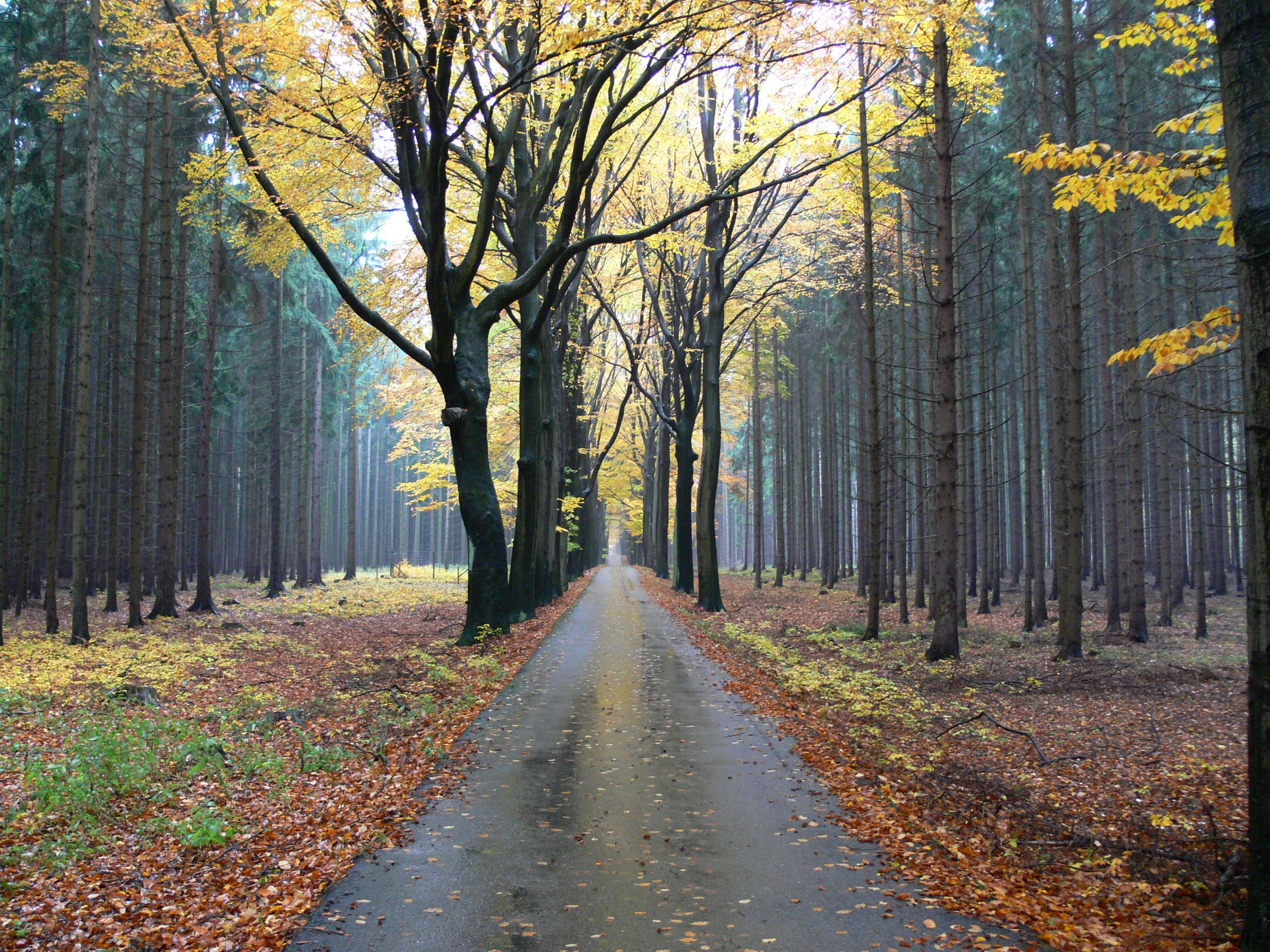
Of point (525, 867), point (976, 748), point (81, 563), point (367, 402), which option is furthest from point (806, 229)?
point (367, 402)

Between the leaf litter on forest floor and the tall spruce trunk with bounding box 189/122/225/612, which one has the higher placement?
the tall spruce trunk with bounding box 189/122/225/612

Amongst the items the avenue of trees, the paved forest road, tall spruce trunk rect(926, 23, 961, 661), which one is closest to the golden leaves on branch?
the avenue of trees

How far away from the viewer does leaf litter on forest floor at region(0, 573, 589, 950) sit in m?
4.09

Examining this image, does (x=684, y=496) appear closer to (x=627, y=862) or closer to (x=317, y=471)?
(x=317, y=471)

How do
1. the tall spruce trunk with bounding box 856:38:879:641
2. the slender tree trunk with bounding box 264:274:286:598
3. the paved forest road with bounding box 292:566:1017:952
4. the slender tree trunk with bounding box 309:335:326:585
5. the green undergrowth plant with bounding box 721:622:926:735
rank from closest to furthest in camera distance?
the paved forest road with bounding box 292:566:1017:952, the green undergrowth plant with bounding box 721:622:926:735, the tall spruce trunk with bounding box 856:38:879:641, the slender tree trunk with bounding box 264:274:286:598, the slender tree trunk with bounding box 309:335:326:585

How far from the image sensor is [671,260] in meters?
21.5

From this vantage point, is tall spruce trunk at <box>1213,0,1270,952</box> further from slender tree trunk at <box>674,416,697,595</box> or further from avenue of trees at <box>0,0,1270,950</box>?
slender tree trunk at <box>674,416,697,595</box>

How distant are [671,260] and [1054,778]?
17555mm

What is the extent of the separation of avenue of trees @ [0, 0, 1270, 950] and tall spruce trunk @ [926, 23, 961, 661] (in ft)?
0.25

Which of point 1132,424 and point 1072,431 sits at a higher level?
point 1132,424

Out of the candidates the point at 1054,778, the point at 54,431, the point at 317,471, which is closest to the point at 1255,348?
the point at 1054,778

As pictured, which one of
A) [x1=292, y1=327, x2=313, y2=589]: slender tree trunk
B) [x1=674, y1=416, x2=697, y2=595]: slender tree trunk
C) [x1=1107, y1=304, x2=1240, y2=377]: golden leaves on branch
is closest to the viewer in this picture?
[x1=1107, y1=304, x2=1240, y2=377]: golden leaves on branch

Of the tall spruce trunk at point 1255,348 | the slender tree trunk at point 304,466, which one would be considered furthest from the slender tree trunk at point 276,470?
the tall spruce trunk at point 1255,348

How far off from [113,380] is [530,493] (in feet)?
34.0
